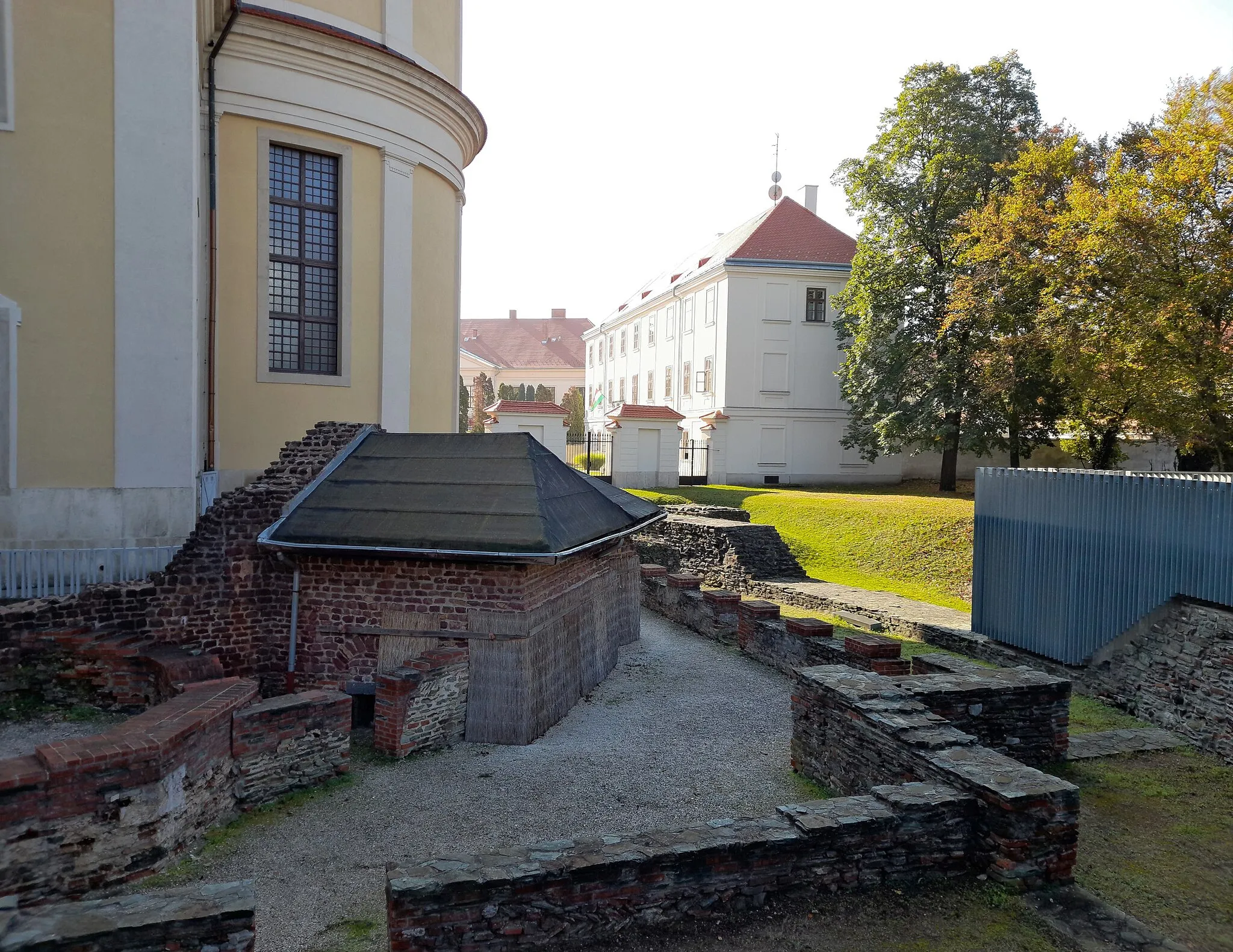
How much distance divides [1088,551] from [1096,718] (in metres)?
2.18

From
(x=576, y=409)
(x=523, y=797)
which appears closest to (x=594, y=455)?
(x=576, y=409)

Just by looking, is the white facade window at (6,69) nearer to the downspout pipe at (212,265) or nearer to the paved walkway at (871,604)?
the downspout pipe at (212,265)

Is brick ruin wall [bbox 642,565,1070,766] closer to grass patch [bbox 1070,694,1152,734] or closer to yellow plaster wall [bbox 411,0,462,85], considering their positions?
grass patch [bbox 1070,694,1152,734]

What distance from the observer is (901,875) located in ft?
18.3

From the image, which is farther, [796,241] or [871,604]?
[796,241]

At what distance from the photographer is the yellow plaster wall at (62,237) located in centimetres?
942

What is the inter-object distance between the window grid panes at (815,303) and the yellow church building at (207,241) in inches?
917

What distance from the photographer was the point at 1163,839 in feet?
21.4

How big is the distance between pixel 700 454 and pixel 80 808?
106 ft

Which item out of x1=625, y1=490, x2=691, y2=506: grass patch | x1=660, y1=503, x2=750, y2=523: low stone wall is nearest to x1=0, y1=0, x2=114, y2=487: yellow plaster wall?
x1=660, y1=503, x2=750, y2=523: low stone wall

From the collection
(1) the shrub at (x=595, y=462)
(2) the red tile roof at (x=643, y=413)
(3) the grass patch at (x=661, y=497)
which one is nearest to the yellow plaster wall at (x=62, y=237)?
(3) the grass patch at (x=661, y=497)

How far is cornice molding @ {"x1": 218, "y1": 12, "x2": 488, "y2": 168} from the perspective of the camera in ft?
39.9

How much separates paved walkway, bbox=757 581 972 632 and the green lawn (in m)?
0.78

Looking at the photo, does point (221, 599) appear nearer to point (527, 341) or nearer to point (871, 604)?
point (871, 604)
